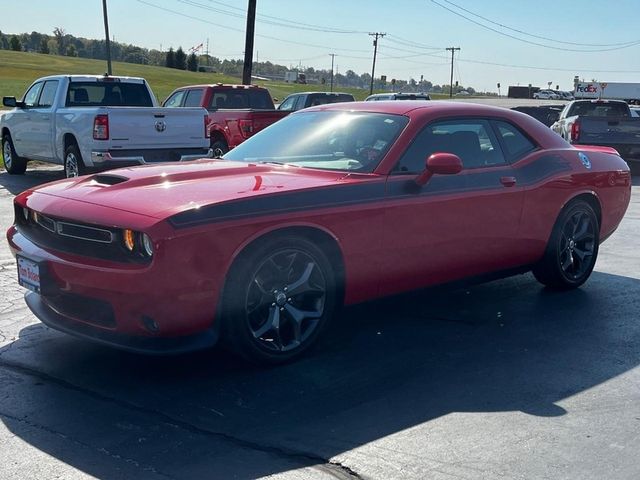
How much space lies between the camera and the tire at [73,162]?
40.9 ft

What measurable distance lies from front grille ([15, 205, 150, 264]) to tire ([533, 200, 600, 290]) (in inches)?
141

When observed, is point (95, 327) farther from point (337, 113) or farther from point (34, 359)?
point (337, 113)

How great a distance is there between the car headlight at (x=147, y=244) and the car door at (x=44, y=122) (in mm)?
9768

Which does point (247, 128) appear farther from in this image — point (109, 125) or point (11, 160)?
point (11, 160)

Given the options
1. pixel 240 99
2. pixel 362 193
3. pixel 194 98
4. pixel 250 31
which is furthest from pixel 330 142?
pixel 250 31

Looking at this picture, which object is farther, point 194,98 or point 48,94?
point 194,98

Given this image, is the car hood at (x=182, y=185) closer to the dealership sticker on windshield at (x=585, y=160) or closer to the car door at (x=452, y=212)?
the car door at (x=452, y=212)

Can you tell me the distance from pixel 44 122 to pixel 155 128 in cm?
263

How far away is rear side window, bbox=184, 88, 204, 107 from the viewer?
17.2 meters

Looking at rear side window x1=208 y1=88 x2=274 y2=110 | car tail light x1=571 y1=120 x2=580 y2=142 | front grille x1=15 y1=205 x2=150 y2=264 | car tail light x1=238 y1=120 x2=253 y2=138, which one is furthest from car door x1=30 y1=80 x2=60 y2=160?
car tail light x1=571 y1=120 x2=580 y2=142

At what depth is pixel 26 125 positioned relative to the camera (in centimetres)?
1437

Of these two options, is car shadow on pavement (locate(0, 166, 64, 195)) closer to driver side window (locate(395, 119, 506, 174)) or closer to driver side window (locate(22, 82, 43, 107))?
driver side window (locate(22, 82, 43, 107))

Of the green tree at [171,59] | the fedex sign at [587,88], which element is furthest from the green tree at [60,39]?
the fedex sign at [587,88]

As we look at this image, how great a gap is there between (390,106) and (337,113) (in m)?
0.41
